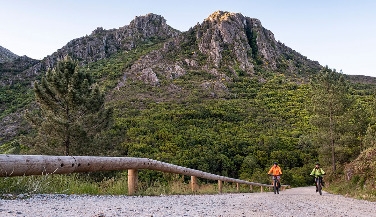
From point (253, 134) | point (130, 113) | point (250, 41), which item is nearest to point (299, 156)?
point (253, 134)

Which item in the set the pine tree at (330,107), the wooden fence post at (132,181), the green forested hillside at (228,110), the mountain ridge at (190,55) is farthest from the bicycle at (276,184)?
the mountain ridge at (190,55)

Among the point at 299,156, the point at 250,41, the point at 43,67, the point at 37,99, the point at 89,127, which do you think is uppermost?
the point at 250,41

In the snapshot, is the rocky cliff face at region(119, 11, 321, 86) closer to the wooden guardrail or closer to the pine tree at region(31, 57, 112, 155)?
the pine tree at region(31, 57, 112, 155)

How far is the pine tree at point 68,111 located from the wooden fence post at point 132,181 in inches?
673

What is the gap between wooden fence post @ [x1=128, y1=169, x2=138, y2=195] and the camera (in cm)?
669

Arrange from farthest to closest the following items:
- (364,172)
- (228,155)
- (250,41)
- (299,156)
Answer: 1. (250,41)
2. (299,156)
3. (228,155)
4. (364,172)

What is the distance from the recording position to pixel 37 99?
24.5 m

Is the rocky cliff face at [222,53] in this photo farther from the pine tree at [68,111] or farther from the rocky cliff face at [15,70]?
the pine tree at [68,111]

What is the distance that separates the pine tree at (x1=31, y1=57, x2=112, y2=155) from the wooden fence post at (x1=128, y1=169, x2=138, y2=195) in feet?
56.1

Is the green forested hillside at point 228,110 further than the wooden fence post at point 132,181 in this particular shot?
Yes

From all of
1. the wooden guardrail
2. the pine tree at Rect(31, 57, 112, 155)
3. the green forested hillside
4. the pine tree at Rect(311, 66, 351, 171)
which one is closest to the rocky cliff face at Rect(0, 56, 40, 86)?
the green forested hillside

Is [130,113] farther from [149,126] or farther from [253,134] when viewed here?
[253,134]

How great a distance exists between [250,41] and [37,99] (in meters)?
141

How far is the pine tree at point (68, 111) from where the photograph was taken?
23.3 m
